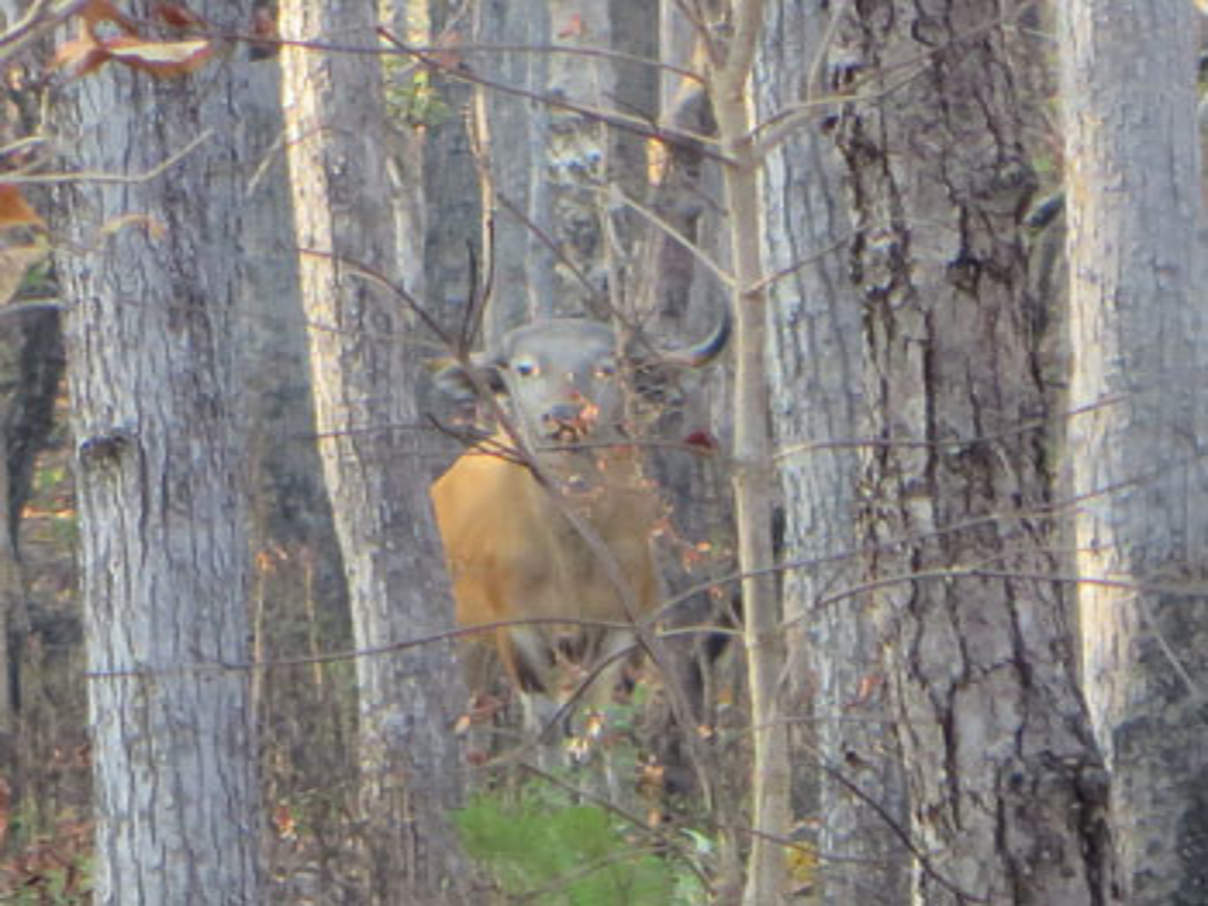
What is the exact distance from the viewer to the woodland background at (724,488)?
512 centimetres

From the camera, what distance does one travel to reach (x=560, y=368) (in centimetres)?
1120

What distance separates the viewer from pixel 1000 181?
5227 millimetres

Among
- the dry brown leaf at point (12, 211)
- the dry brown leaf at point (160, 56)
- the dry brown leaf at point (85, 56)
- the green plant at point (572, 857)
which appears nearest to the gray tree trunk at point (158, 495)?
the green plant at point (572, 857)

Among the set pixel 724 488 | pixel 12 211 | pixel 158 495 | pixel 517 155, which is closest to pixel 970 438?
pixel 158 495

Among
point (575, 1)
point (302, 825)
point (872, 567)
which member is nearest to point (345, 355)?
point (302, 825)

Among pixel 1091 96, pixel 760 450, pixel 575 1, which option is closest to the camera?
pixel 760 450

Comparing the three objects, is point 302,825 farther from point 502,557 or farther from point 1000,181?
point 1000,181

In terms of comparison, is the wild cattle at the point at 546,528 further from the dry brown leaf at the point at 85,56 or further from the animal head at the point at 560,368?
the dry brown leaf at the point at 85,56

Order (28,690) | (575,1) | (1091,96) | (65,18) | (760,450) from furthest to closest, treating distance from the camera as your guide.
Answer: (575,1), (28,690), (1091,96), (760,450), (65,18)

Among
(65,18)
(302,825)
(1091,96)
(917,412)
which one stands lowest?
(302,825)

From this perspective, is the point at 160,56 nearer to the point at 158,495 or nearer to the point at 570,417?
the point at 158,495

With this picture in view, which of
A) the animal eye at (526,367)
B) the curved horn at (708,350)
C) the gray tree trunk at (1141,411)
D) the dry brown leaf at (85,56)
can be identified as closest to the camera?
the dry brown leaf at (85,56)

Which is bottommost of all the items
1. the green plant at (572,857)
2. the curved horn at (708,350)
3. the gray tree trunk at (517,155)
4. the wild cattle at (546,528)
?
the green plant at (572,857)

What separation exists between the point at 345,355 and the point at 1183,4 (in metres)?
3.54
